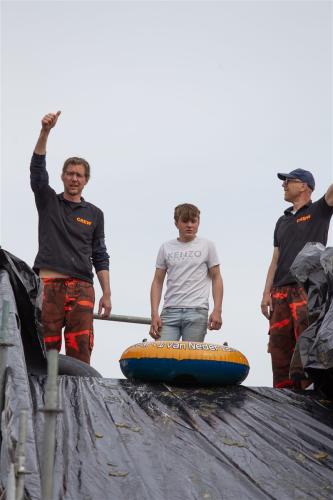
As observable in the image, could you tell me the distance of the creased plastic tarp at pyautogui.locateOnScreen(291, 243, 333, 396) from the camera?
4.58 m

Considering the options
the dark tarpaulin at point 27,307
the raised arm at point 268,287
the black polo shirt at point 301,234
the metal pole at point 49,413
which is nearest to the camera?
the metal pole at point 49,413

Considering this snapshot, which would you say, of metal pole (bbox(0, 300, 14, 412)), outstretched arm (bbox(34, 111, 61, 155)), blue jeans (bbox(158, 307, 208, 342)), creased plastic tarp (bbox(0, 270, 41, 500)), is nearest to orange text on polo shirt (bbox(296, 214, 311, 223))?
blue jeans (bbox(158, 307, 208, 342))

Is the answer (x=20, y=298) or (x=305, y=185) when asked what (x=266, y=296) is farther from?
(x=20, y=298)

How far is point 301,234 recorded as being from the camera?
5656 millimetres

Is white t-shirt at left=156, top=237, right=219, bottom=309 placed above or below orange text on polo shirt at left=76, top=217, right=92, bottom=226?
below

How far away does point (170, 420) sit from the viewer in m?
4.12

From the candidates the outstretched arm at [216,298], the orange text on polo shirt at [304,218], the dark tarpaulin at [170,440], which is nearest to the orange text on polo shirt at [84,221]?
the outstretched arm at [216,298]

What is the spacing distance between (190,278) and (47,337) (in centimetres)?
106

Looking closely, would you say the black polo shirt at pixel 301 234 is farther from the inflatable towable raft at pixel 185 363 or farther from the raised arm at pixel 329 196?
the inflatable towable raft at pixel 185 363

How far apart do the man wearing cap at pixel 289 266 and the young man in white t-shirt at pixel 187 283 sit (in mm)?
396

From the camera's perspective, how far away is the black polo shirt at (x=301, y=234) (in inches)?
219

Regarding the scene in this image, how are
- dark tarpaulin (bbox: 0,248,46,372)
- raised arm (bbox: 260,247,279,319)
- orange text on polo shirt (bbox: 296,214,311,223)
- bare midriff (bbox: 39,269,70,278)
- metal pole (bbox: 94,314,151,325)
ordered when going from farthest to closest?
metal pole (bbox: 94,314,151,325), raised arm (bbox: 260,247,279,319), orange text on polo shirt (bbox: 296,214,311,223), bare midriff (bbox: 39,269,70,278), dark tarpaulin (bbox: 0,248,46,372)

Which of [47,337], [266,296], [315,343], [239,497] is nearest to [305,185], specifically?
[266,296]

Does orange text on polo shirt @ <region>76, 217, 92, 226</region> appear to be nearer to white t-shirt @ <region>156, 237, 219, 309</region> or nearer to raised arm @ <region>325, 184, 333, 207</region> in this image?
white t-shirt @ <region>156, 237, 219, 309</region>
